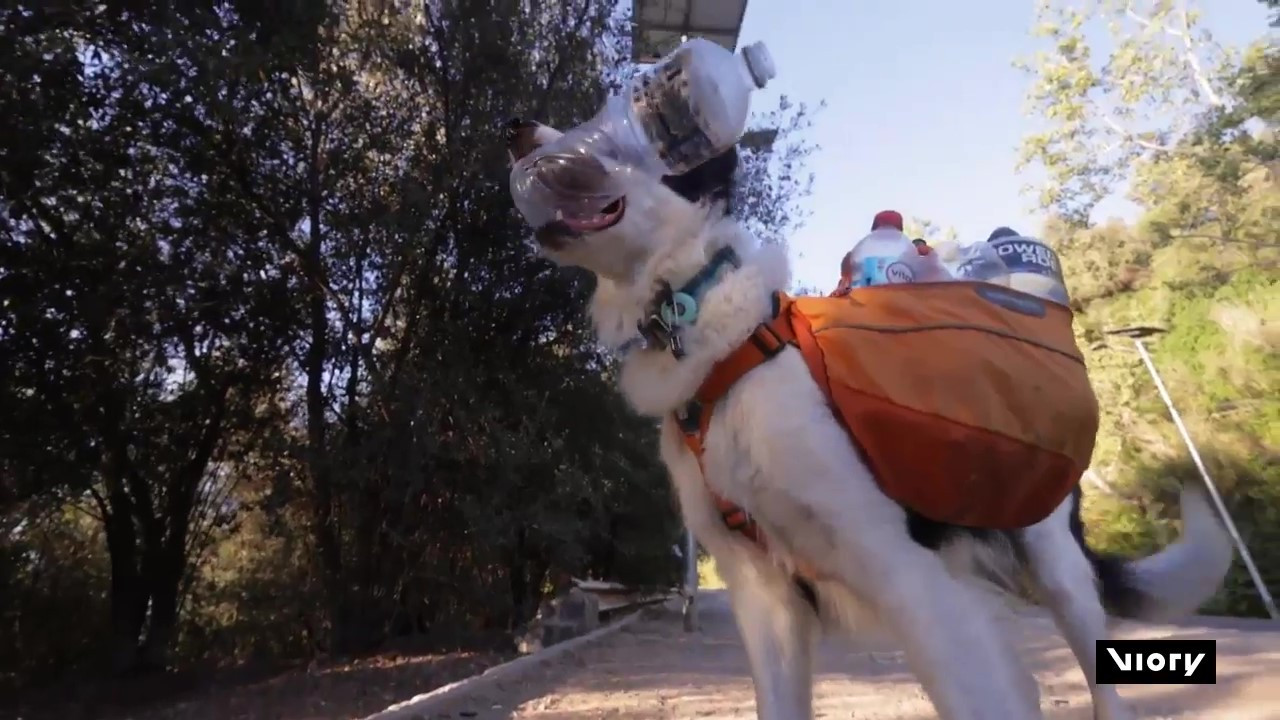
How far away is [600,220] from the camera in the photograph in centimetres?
194

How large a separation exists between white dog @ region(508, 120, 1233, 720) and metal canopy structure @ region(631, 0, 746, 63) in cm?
494

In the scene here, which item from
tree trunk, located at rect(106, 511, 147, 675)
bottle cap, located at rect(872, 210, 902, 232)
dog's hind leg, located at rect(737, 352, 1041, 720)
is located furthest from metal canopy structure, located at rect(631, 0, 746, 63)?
tree trunk, located at rect(106, 511, 147, 675)

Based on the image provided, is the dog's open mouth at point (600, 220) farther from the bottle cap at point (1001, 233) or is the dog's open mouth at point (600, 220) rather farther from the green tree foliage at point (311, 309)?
the green tree foliage at point (311, 309)

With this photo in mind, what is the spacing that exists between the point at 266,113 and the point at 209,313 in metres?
1.59

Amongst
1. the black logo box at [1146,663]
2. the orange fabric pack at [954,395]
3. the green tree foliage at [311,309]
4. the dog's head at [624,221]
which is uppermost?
the green tree foliage at [311,309]

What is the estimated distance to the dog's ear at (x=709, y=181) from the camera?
78.5 inches

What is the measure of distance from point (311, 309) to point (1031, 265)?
6.50 meters

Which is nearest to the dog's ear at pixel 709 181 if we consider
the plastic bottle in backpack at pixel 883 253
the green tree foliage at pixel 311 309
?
the plastic bottle in backpack at pixel 883 253

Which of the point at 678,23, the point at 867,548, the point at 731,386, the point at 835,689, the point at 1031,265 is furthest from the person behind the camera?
the point at 678,23

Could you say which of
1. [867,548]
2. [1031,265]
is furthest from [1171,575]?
[867,548]

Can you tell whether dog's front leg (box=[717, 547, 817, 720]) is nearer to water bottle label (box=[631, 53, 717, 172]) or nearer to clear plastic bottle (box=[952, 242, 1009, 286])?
water bottle label (box=[631, 53, 717, 172])

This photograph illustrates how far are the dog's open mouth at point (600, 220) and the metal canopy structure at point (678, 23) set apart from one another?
4945 millimetres

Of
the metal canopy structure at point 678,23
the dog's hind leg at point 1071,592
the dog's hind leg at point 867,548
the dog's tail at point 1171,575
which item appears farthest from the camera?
the metal canopy structure at point 678,23

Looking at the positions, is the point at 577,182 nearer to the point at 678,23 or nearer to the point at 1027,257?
the point at 1027,257
